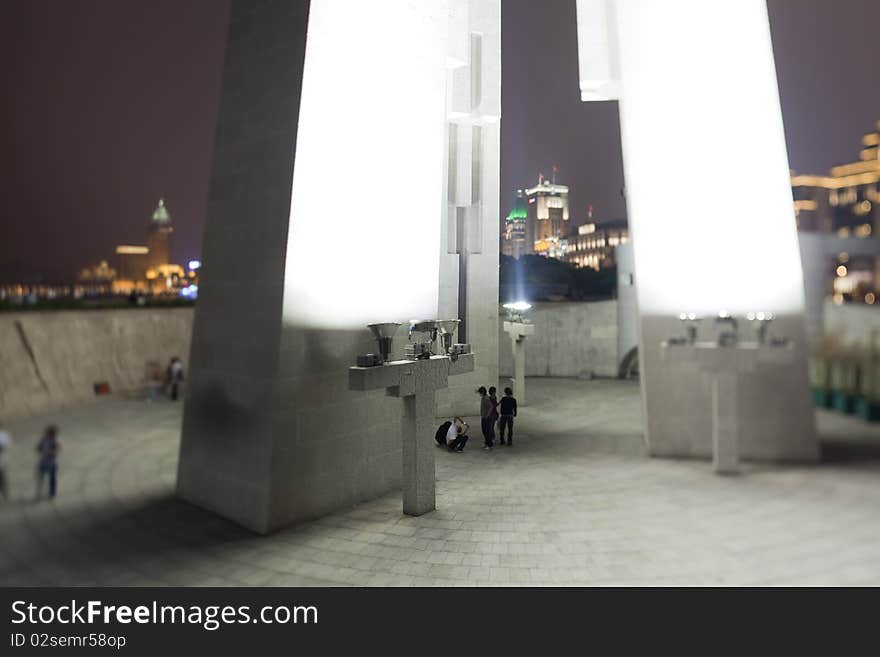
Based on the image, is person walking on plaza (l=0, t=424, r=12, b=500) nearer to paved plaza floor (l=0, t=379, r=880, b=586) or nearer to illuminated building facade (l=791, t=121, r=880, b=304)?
paved plaza floor (l=0, t=379, r=880, b=586)

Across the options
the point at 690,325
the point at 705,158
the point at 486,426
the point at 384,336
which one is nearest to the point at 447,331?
the point at 384,336

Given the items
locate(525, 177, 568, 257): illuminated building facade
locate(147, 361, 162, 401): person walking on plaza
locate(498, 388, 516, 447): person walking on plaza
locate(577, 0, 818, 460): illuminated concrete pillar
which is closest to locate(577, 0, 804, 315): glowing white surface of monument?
locate(577, 0, 818, 460): illuminated concrete pillar

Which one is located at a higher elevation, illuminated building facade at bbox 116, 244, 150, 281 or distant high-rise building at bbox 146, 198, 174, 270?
distant high-rise building at bbox 146, 198, 174, 270

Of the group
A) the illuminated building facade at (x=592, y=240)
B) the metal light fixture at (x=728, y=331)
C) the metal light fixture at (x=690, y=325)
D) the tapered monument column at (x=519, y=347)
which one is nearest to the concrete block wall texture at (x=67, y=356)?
the metal light fixture at (x=690, y=325)

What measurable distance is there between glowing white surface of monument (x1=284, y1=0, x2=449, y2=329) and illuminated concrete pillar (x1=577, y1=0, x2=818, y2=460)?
4.40 metres

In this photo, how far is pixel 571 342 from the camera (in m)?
24.9

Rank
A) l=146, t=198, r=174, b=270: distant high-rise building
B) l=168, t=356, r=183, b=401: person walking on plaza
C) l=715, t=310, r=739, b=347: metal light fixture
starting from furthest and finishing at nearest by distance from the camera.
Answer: l=715, t=310, r=739, b=347: metal light fixture → l=168, t=356, r=183, b=401: person walking on plaza → l=146, t=198, r=174, b=270: distant high-rise building

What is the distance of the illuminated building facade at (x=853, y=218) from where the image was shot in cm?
661

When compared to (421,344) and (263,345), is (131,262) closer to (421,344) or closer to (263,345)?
(263,345)

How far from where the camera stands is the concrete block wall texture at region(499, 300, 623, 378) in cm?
2427

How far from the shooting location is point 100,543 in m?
6.63

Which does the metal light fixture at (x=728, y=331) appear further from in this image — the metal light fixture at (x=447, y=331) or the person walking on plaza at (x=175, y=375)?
the person walking on plaza at (x=175, y=375)

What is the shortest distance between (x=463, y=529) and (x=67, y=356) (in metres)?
5.56
